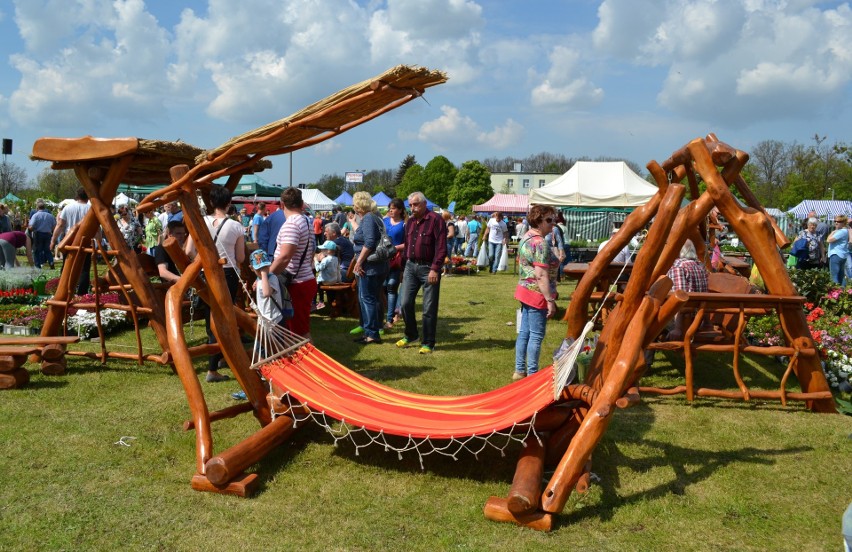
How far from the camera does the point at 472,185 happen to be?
213 ft

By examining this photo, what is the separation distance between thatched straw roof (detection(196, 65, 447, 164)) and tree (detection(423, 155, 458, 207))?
65.6 metres

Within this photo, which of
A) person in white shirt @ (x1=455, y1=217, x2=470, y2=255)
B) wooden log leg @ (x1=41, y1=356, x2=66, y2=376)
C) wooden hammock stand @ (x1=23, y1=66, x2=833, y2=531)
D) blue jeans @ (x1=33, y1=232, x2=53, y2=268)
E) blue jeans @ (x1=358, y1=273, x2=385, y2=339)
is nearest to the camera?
wooden hammock stand @ (x1=23, y1=66, x2=833, y2=531)

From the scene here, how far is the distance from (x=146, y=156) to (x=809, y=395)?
6259 mm

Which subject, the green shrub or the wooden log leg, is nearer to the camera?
the wooden log leg

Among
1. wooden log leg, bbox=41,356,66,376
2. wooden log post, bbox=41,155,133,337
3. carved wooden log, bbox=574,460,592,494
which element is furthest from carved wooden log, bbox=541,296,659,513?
wooden log leg, bbox=41,356,66,376

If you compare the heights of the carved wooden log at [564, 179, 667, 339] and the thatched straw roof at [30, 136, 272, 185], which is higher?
the thatched straw roof at [30, 136, 272, 185]

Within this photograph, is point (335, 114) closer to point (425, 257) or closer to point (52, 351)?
point (425, 257)

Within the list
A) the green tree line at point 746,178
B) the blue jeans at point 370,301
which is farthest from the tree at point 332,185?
the blue jeans at point 370,301

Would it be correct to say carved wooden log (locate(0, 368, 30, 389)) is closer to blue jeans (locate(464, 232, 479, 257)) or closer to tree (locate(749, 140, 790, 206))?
blue jeans (locate(464, 232, 479, 257))

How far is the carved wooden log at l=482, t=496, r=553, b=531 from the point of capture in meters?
3.26

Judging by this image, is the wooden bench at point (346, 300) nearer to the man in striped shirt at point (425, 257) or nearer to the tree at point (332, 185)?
the man in striped shirt at point (425, 257)

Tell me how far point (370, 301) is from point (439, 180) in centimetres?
6291

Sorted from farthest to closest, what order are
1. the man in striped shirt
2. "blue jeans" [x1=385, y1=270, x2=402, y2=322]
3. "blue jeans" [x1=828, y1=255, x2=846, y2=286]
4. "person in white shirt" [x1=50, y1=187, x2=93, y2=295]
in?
"blue jeans" [x1=828, y1=255, x2=846, y2=286] < "person in white shirt" [x1=50, y1=187, x2=93, y2=295] < "blue jeans" [x1=385, y1=270, x2=402, y2=322] < the man in striped shirt

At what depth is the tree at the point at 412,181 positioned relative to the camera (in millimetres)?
70688
